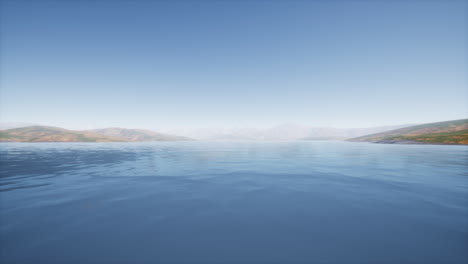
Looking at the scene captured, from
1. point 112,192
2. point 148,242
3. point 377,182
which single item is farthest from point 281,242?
point 377,182

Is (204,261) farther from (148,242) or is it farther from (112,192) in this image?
(112,192)

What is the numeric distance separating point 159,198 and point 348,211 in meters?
10.3

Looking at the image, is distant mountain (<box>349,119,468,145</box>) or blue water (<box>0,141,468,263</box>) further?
distant mountain (<box>349,119,468,145</box>)

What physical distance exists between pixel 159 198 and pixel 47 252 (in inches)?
186

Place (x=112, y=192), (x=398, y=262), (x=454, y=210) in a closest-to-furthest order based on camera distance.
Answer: (x=398, y=262), (x=454, y=210), (x=112, y=192)

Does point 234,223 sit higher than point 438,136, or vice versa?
point 438,136

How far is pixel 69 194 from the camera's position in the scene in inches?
393

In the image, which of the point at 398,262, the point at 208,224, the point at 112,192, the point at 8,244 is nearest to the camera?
the point at 398,262

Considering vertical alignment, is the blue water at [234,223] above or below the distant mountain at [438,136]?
below

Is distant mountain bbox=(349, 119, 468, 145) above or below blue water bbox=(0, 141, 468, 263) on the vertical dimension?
A: above

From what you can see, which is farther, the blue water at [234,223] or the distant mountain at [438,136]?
the distant mountain at [438,136]

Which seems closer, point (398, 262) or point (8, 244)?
point (398, 262)

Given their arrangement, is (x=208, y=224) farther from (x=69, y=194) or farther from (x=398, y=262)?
(x=69, y=194)

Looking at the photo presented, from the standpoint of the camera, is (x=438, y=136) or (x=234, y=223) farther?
(x=438, y=136)
